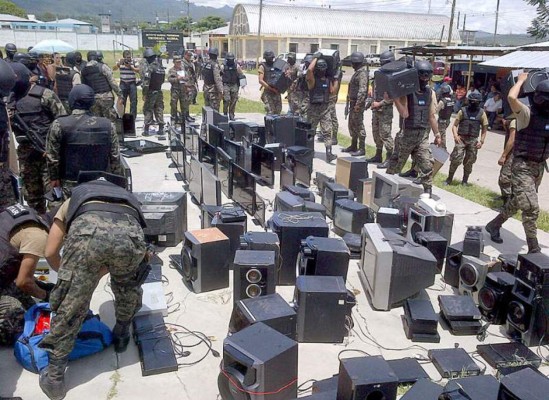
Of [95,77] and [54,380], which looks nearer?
[54,380]

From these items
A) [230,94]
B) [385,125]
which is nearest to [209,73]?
[230,94]

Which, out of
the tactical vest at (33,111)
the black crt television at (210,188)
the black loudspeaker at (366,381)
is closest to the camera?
the black loudspeaker at (366,381)

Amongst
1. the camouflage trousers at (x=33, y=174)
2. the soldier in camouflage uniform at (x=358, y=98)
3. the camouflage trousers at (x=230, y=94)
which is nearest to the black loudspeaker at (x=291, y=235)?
the camouflage trousers at (x=33, y=174)

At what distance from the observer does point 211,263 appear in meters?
5.00

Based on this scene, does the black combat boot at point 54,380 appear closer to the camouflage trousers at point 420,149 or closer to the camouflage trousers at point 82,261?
the camouflage trousers at point 82,261

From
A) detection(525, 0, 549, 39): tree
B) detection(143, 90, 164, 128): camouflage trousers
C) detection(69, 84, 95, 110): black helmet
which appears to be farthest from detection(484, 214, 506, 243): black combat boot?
detection(525, 0, 549, 39): tree

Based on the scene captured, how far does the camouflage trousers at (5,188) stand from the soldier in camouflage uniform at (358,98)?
23.9 feet

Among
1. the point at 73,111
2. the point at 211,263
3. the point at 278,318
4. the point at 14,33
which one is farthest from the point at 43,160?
the point at 14,33

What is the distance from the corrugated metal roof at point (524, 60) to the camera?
15336mm

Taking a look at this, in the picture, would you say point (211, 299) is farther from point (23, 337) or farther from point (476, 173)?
point (476, 173)

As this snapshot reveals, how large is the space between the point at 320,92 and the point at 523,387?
847cm

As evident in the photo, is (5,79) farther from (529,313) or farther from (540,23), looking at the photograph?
(540,23)

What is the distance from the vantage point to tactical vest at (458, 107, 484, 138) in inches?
345

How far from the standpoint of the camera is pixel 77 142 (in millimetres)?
4840
